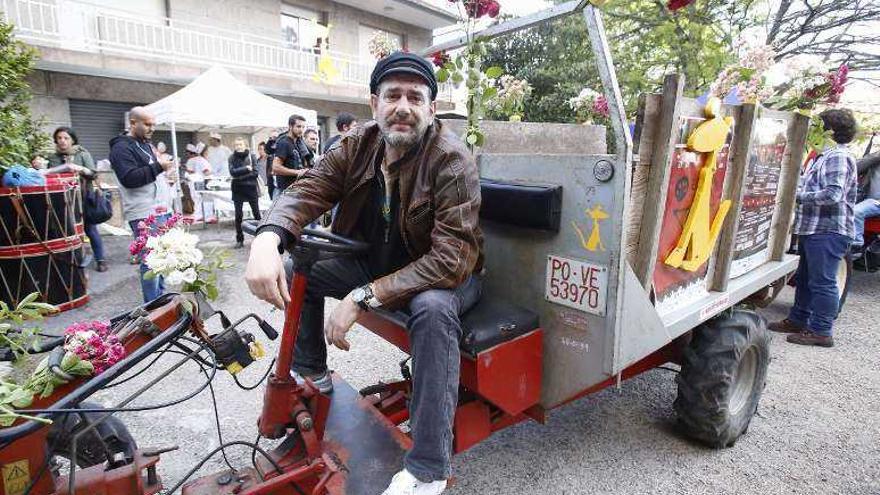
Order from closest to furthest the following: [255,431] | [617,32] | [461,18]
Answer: [461,18] < [255,431] < [617,32]

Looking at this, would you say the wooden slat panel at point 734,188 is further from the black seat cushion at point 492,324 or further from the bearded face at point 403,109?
the bearded face at point 403,109

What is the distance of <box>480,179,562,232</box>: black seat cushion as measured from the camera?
2.10 metres

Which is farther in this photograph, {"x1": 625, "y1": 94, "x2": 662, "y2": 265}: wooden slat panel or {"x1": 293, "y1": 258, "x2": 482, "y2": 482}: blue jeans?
{"x1": 625, "y1": 94, "x2": 662, "y2": 265}: wooden slat panel

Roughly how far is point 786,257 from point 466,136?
2.73m

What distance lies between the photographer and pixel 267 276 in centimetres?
188

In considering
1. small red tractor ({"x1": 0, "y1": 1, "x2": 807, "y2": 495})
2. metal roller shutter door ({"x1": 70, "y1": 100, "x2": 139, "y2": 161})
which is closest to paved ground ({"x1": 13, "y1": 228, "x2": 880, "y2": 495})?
small red tractor ({"x1": 0, "y1": 1, "x2": 807, "y2": 495})

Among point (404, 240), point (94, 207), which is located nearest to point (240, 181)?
point (94, 207)

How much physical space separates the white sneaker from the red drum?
15.7 feet

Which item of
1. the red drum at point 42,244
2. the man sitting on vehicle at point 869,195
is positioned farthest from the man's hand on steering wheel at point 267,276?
the man sitting on vehicle at point 869,195

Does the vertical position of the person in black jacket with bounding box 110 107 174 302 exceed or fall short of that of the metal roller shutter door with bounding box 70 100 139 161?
it falls short

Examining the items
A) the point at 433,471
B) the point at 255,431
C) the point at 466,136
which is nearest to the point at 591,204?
the point at 466,136

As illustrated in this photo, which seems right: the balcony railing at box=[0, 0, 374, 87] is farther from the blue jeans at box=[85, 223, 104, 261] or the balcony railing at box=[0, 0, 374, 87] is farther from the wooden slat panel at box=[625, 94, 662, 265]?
the wooden slat panel at box=[625, 94, 662, 265]

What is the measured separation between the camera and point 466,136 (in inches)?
102

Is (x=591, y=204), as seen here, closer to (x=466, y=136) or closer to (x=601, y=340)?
(x=601, y=340)
